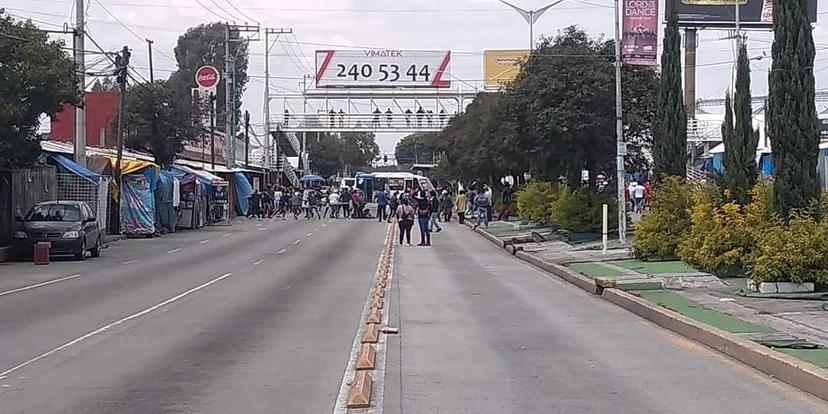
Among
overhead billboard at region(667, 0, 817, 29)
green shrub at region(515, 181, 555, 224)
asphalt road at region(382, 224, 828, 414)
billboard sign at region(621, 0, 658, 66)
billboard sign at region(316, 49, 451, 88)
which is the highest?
overhead billboard at region(667, 0, 817, 29)

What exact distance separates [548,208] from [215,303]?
80.3ft

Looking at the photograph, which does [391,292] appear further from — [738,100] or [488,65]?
[488,65]

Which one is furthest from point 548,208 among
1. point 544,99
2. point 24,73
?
point 24,73

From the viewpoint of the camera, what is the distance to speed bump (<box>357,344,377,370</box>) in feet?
40.5

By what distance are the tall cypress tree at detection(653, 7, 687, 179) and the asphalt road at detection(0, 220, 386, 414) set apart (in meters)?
7.87

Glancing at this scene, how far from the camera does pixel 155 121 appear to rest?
5547 cm

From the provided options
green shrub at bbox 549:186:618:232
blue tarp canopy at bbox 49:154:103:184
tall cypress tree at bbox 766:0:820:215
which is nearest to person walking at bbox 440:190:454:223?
green shrub at bbox 549:186:618:232

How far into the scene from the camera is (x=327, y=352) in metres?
13.6

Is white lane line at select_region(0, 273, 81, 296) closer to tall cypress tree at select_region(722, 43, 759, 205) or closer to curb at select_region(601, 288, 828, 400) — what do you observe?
curb at select_region(601, 288, 828, 400)

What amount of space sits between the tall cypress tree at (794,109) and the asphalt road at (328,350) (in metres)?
3.89

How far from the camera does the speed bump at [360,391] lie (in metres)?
10.1

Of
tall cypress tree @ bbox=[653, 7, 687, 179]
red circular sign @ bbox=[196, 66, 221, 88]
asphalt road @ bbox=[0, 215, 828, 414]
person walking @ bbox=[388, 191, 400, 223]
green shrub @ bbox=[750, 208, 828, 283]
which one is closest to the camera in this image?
asphalt road @ bbox=[0, 215, 828, 414]

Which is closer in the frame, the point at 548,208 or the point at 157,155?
the point at 548,208

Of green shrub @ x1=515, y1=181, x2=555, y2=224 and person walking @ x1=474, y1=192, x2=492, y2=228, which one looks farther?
person walking @ x1=474, y1=192, x2=492, y2=228
